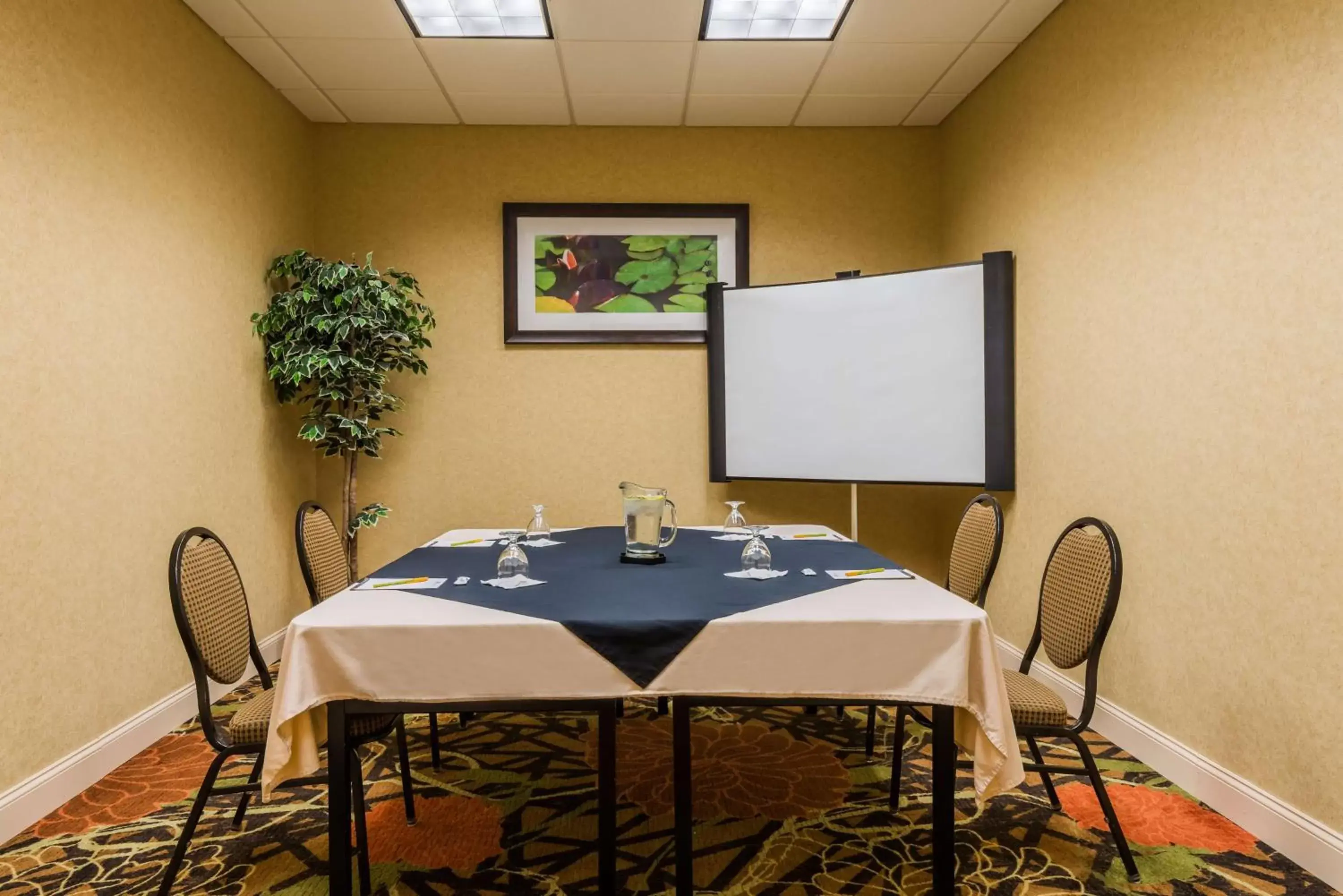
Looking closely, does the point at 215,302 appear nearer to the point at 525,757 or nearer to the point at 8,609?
the point at 8,609

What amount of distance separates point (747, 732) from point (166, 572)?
8.01ft

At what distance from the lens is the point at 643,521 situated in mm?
2396

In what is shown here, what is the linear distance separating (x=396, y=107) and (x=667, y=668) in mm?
3894

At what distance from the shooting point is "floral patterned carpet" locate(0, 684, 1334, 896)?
2.05m

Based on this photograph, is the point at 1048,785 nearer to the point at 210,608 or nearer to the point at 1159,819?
the point at 1159,819

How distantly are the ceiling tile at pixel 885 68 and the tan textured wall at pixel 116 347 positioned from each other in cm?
293

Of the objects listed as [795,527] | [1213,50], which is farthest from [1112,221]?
[795,527]

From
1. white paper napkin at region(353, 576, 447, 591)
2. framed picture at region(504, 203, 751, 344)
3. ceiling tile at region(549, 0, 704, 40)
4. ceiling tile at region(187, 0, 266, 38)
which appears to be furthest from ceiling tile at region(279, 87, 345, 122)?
white paper napkin at region(353, 576, 447, 591)

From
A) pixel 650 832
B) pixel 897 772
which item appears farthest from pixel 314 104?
pixel 897 772

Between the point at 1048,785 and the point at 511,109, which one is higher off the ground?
the point at 511,109

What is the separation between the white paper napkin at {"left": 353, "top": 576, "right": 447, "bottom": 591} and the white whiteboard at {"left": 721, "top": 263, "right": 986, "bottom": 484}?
2616 millimetres

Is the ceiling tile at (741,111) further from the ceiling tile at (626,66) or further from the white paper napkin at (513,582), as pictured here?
the white paper napkin at (513,582)

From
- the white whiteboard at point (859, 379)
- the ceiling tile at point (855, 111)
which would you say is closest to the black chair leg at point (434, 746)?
the white whiteboard at point (859, 379)

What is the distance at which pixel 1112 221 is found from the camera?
3053 millimetres
